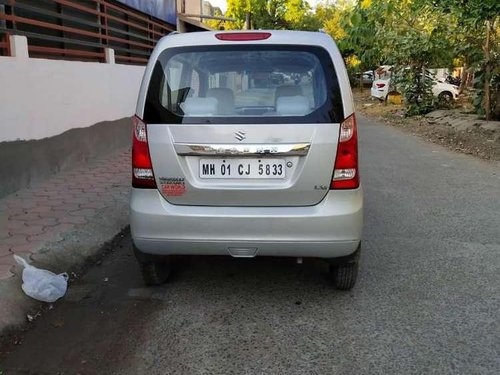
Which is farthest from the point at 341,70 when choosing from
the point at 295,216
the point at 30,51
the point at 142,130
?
the point at 30,51

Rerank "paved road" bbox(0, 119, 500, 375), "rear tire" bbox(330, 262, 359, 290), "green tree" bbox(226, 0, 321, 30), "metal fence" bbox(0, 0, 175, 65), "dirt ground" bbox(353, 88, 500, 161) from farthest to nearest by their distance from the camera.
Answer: "green tree" bbox(226, 0, 321, 30)
"dirt ground" bbox(353, 88, 500, 161)
"metal fence" bbox(0, 0, 175, 65)
"rear tire" bbox(330, 262, 359, 290)
"paved road" bbox(0, 119, 500, 375)

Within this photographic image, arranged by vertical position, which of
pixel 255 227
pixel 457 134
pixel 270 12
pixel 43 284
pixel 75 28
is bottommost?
pixel 457 134

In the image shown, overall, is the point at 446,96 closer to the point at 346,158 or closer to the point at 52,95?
the point at 52,95

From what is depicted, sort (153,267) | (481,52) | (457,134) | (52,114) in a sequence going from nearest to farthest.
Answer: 1. (153,267)
2. (52,114)
3. (457,134)
4. (481,52)

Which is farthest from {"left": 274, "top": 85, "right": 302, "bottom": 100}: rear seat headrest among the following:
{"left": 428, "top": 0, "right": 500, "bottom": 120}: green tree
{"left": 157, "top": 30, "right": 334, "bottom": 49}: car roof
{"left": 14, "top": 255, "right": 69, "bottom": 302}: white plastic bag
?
{"left": 428, "top": 0, "right": 500, "bottom": 120}: green tree

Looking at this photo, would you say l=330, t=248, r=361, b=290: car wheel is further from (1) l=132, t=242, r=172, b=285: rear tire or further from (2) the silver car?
(1) l=132, t=242, r=172, b=285: rear tire

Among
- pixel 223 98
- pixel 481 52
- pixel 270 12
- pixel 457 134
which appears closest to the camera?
pixel 223 98

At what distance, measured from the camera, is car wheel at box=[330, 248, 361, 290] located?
12.0 feet

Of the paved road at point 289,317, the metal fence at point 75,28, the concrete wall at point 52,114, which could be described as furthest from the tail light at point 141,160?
the metal fence at point 75,28

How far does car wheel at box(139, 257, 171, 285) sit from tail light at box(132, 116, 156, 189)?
2.00 ft

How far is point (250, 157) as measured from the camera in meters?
3.37

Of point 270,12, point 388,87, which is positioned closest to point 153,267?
point 388,87

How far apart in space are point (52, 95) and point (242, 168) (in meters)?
4.69

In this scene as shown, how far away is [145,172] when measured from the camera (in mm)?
3471
